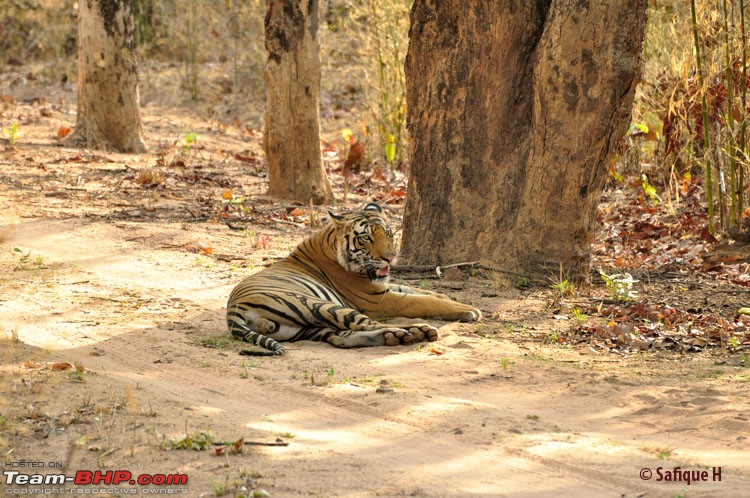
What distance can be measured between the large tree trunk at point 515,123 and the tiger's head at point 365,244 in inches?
63.9

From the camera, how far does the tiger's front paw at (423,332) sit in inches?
251

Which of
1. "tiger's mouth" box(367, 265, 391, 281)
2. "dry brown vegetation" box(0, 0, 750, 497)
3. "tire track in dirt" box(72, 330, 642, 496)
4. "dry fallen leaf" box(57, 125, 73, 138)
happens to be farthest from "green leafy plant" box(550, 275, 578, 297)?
"dry fallen leaf" box(57, 125, 73, 138)

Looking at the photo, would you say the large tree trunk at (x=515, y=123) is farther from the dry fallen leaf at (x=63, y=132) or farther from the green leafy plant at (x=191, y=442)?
the dry fallen leaf at (x=63, y=132)

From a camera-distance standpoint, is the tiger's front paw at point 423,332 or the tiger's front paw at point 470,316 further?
the tiger's front paw at point 470,316

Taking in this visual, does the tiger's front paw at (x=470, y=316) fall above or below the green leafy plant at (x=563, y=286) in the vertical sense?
below

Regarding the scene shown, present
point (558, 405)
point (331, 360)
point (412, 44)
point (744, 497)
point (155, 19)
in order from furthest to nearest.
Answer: point (155, 19) < point (412, 44) < point (331, 360) < point (558, 405) < point (744, 497)

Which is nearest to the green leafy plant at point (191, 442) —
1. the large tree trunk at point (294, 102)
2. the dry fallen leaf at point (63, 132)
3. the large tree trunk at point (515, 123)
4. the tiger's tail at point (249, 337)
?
the tiger's tail at point (249, 337)

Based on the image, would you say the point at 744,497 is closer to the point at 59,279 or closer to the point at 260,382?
the point at 260,382

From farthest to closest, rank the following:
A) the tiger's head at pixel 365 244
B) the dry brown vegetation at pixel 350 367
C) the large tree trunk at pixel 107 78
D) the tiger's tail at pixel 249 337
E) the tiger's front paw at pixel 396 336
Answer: the large tree trunk at pixel 107 78
the tiger's head at pixel 365 244
the tiger's front paw at pixel 396 336
the tiger's tail at pixel 249 337
the dry brown vegetation at pixel 350 367

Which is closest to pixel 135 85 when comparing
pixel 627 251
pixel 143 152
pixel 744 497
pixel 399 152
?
pixel 143 152

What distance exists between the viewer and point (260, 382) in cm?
538

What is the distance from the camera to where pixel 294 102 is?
38.5ft

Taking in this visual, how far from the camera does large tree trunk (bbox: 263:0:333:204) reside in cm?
1150

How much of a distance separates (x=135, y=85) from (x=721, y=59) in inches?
344
